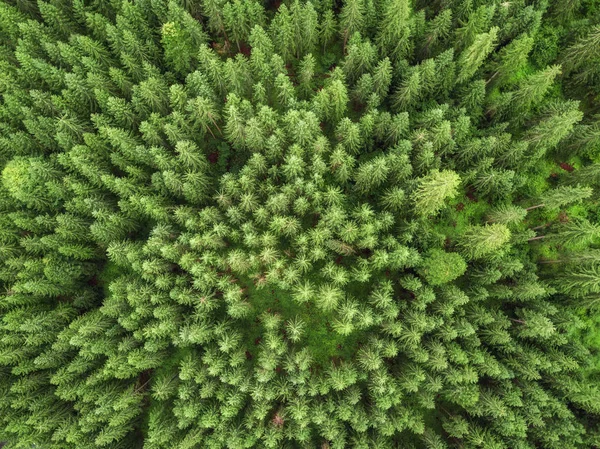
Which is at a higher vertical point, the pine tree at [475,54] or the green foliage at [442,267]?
the pine tree at [475,54]

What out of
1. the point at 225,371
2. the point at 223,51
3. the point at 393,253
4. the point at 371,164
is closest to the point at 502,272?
the point at 393,253

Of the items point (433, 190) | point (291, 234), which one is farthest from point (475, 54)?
point (291, 234)

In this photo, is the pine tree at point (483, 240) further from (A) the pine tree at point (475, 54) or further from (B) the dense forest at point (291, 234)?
(A) the pine tree at point (475, 54)

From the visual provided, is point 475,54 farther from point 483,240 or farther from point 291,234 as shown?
point 291,234

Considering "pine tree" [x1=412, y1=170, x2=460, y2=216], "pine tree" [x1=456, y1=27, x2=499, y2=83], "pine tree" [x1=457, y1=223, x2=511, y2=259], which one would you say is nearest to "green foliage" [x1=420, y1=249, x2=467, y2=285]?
"pine tree" [x1=457, y1=223, x2=511, y2=259]

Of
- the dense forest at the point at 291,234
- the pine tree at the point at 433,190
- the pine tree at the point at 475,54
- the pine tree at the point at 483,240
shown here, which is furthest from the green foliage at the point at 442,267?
the pine tree at the point at 475,54

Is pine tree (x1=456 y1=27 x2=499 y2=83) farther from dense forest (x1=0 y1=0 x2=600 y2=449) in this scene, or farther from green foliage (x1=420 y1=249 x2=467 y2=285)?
green foliage (x1=420 y1=249 x2=467 y2=285)

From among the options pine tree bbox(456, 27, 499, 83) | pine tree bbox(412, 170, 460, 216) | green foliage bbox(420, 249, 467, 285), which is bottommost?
green foliage bbox(420, 249, 467, 285)

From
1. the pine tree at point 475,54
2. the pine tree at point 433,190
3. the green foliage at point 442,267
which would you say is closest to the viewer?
the pine tree at point 433,190

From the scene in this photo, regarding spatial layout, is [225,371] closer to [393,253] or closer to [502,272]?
[393,253]
